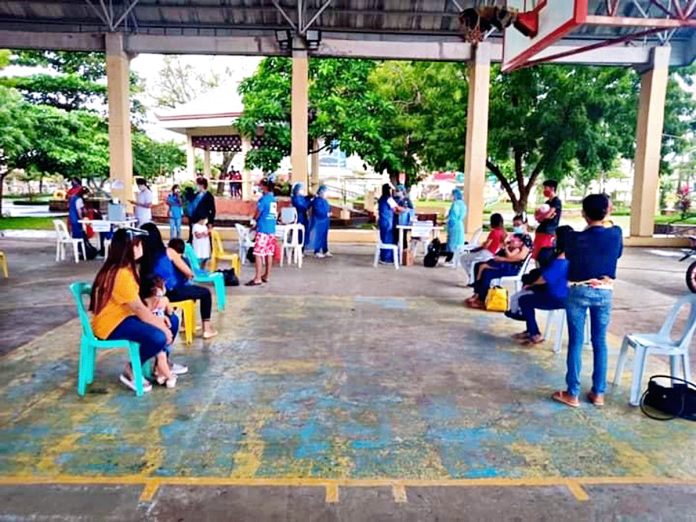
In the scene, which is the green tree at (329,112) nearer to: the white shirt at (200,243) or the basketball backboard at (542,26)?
the basketball backboard at (542,26)

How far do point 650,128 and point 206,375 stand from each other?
12.3 meters

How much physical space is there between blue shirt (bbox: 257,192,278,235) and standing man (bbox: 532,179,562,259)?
3.26 meters

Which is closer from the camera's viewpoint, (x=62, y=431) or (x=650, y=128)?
(x=62, y=431)

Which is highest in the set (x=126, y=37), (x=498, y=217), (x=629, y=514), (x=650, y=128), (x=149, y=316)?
(x=126, y=37)

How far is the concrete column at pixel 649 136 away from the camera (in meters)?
12.8

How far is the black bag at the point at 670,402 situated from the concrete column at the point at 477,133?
9.33 metres

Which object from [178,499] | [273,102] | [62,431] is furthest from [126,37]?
[178,499]

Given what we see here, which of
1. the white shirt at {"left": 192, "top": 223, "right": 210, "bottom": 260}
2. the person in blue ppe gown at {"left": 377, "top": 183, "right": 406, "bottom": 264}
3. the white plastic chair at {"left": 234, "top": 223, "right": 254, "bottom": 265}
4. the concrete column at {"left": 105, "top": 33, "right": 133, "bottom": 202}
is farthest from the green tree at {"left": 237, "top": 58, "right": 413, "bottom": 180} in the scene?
the white shirt at {"left": 192, "top": 223, "right": 210, "bottom": 260}

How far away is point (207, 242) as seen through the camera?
25.2 feet

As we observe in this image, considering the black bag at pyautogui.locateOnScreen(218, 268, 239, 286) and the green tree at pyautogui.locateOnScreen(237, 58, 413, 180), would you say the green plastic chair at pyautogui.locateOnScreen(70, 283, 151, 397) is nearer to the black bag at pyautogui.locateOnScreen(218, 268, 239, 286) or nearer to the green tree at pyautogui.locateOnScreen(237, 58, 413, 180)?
the black bag at pyautogui.locateOnScreen(218, 268, 239, 286)

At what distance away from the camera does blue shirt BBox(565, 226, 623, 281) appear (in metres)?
3.55

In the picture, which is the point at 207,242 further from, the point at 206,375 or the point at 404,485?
the point at 404,485

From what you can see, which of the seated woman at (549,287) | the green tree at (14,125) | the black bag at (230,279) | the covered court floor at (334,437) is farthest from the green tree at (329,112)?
the seated woman at (549,287)

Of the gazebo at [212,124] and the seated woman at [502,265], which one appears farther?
the gazebo at [212,124]
